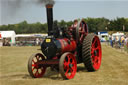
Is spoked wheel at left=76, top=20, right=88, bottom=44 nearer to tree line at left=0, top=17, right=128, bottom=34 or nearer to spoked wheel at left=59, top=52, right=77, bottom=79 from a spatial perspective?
spoked wheel at left=59, top=52, right=77, bottom=79

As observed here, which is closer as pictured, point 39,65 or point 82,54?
point 39,65

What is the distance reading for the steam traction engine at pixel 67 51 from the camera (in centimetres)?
753

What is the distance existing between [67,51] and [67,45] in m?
0.26

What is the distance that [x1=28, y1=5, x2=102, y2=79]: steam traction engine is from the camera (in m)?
7.53

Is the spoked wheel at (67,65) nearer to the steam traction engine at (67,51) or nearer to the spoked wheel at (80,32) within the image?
the steam traction engine at (67,51)

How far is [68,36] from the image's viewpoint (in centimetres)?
848

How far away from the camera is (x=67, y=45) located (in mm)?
8148

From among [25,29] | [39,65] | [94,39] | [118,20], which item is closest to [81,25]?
[94,39]

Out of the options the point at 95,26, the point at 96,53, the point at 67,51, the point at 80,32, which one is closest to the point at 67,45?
the point at 67,51

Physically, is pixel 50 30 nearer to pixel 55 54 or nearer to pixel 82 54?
pixel 55 54

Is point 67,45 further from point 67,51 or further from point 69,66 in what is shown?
point 69,66

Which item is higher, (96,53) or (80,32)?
(80,32)

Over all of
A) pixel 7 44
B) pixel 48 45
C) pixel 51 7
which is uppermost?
pixel 51 7

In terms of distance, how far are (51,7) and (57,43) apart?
126 centimetres
